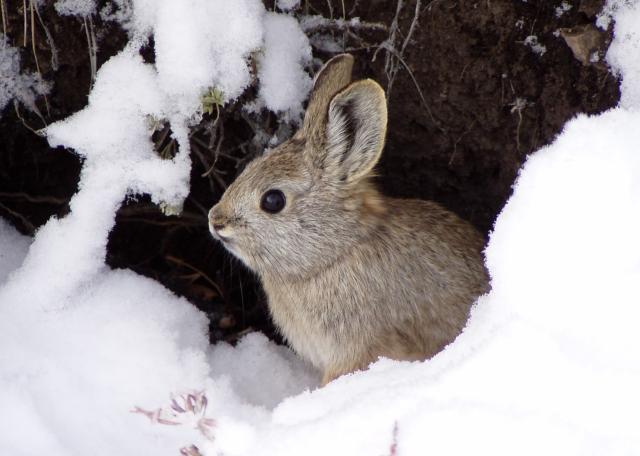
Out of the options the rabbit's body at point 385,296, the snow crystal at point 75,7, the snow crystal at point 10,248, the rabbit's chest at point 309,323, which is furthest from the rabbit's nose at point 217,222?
the snow crystal at point 75,7

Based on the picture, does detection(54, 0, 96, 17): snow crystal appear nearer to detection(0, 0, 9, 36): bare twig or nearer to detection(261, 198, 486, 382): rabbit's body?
detection(0, 0, 9, 36): bare twig

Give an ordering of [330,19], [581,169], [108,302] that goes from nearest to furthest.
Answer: [581,169] < [108,302] < [330,19]

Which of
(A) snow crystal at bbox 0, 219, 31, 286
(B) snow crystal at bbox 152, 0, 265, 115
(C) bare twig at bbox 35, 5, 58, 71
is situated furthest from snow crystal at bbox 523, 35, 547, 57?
(A) snow crystal at bbox 0, 219, 31, 286

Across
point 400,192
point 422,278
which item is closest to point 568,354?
point 422,278

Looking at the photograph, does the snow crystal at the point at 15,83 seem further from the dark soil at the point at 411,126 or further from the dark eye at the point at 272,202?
the dark eye at the point at 272,202

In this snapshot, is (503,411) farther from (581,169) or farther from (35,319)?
(35,319)

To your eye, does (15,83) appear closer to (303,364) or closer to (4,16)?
(4,16)
